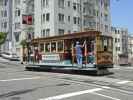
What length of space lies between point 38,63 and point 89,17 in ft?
147

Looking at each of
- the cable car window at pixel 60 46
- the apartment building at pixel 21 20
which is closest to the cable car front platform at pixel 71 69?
the cable car window at pixel 60 46

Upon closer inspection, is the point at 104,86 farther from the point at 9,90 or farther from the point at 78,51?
the point at 78,51

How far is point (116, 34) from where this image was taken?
106562mm

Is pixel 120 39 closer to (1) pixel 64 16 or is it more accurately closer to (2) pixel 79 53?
(1) pixel 64 16

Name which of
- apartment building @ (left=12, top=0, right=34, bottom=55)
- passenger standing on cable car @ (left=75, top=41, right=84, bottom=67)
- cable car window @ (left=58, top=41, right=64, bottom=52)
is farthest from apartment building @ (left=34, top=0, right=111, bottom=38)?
passenger standing on cable car @ (left=75, top=41, right=84, bottom=67)

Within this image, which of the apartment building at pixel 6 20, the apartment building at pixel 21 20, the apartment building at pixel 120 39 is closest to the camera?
the apartment building at pixel 21 20

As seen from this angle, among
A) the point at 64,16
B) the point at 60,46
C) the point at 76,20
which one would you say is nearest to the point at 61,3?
the point at 64,16

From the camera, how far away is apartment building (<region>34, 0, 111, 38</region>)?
Answer: 5975 cm

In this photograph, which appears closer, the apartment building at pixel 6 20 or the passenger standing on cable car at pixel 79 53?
the passenger standing on cable car at pixel 79 53

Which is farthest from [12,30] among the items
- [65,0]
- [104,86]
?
[104,86]

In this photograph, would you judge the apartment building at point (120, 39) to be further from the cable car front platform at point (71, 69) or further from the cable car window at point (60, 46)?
the cable car window at point (60, 46)

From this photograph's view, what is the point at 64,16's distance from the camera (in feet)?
204

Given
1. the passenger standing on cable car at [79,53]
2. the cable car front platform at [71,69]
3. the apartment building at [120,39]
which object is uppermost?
the apartment building at [120,39]

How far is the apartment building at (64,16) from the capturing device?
59750 mm
